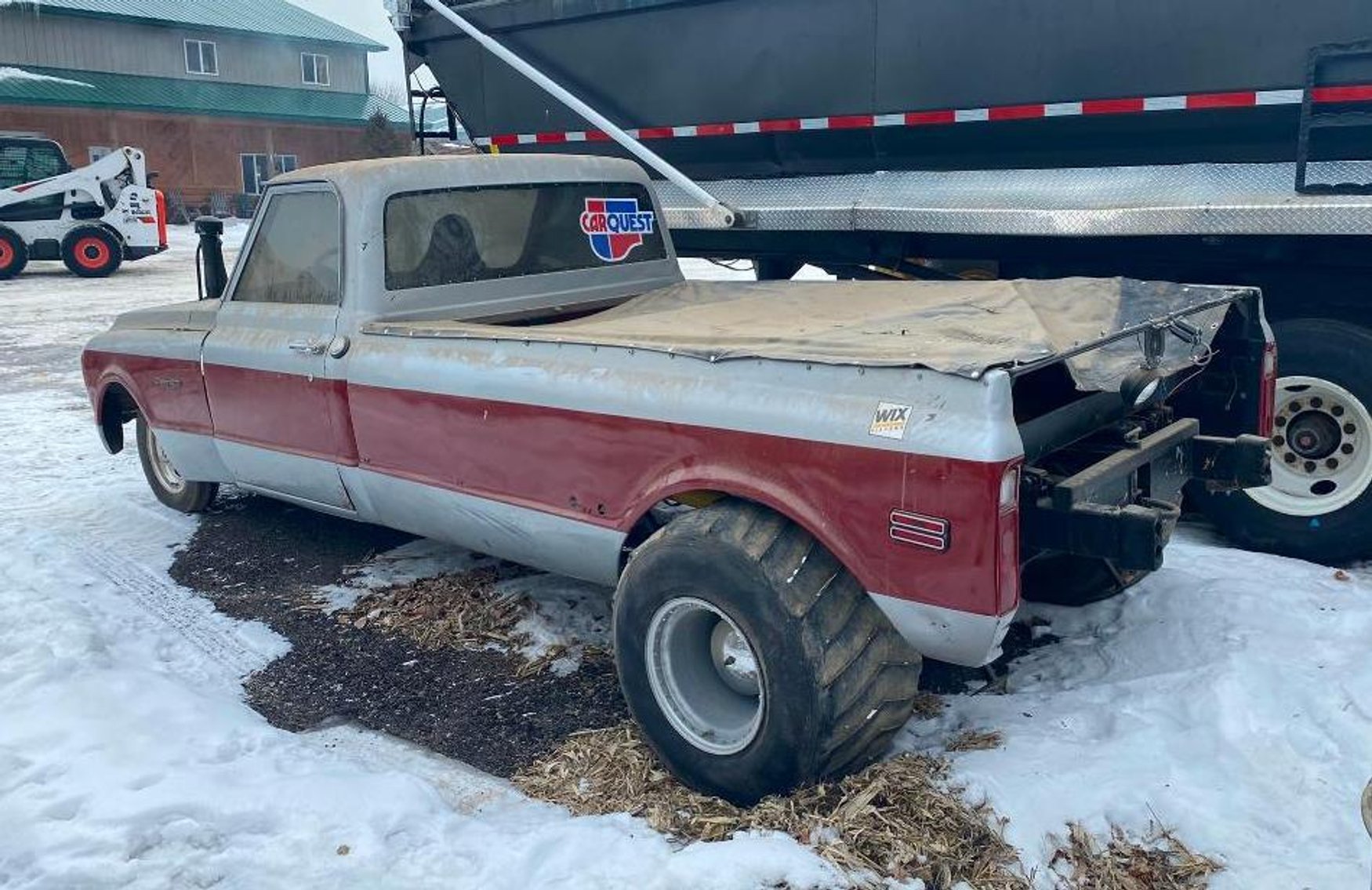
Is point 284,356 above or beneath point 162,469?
above

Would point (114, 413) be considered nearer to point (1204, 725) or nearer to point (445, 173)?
point (445, 173)

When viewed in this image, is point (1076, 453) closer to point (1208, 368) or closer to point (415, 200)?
point (1208, 368)

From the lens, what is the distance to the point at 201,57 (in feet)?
123

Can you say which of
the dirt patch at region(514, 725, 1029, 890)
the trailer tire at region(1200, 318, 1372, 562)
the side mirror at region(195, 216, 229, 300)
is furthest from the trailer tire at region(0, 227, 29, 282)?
the trailer tire at region(1200, 318, 1372, 562)

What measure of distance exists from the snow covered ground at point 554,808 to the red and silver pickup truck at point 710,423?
37 cm

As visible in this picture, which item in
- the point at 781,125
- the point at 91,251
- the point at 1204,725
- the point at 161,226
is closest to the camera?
the point at 1204,725

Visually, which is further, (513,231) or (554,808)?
(513,231)

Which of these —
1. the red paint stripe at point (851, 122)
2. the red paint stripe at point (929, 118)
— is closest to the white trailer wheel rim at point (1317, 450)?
the red paint stripe at point (929, 118)

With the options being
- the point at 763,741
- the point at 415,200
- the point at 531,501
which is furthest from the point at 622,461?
the point at 415,200

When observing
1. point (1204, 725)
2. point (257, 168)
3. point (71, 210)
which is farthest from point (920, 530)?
point (257, 168)

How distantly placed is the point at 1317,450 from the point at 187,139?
38018 mm

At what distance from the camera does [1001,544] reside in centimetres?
280

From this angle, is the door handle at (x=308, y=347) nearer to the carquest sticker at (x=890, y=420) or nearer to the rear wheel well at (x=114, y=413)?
the rear wheel well at (x=114, y=413)

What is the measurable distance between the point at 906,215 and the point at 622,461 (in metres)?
3.12
